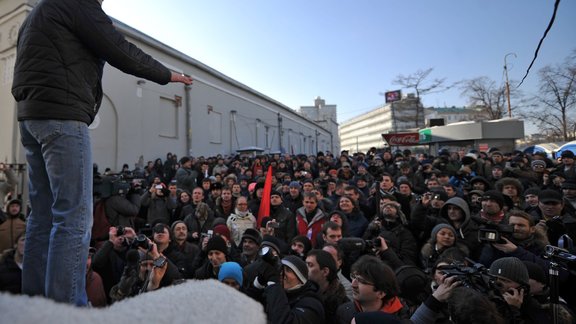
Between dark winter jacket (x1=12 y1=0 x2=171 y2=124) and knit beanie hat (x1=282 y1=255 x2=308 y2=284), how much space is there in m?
2.12

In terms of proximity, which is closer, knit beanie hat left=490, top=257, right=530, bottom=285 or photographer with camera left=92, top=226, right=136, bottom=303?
knit beanie hat left=490, top=257, right=530, bottom=285

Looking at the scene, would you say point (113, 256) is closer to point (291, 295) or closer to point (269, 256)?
point (269, 256)

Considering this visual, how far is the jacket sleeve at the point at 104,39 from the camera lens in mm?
1688

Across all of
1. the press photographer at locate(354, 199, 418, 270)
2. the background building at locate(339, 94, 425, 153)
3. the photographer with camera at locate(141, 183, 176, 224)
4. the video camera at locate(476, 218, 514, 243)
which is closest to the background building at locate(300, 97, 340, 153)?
the background building at locate(339, 94, 425, 153)

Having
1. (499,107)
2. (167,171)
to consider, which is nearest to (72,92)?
(167,171)

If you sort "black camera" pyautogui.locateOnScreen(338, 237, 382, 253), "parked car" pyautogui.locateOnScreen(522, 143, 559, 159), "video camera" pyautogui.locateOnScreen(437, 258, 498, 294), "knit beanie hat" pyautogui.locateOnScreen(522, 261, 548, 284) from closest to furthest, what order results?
1. "video camera" pyautogui.locateOnScreen(437, 258, 498, 294)
2. "knit beanie hat" pyautogui.locateOnScreen(522, 261, 548, 284)
3. "black camera" pyautogui.locateOnScreen(338, 237, 382, 253)
4. "parked car" pyautogui.locateOnScreen(522, 143, 559, 159)

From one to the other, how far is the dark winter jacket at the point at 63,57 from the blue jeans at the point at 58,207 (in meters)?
0.08

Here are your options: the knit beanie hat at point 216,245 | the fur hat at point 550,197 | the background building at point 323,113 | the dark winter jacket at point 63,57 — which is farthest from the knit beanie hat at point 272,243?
the background building at point 323,113

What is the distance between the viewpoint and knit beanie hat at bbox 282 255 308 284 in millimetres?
3145

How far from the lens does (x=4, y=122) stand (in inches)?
524

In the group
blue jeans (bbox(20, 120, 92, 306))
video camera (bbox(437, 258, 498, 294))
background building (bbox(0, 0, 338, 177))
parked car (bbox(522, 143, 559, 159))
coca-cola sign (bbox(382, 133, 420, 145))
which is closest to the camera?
blue jeans (bbox(20, 120, 92, 306))

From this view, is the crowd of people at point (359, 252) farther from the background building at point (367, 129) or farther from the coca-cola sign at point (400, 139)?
the background building at point (367, 129)

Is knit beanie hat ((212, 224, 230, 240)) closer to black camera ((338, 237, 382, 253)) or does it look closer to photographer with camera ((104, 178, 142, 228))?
photographer with camera ((104, 178, 142, 228))

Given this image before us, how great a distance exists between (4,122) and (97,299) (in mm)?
14048
